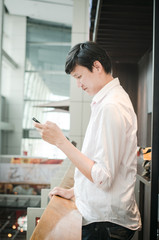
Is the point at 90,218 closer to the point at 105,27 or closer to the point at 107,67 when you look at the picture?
the point at 107,67

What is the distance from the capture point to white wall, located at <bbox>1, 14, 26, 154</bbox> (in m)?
6.71

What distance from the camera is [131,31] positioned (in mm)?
2523

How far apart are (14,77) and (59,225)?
20.3ft

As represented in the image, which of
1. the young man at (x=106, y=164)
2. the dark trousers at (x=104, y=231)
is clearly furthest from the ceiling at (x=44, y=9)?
the dark trousers at (x=104, y=231)

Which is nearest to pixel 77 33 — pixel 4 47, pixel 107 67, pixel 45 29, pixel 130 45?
pixel 45 29

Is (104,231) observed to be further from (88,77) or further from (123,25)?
(123,25)

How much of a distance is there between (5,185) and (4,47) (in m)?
3.17

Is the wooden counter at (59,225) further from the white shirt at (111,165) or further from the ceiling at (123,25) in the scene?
the ceiling at (123,25)

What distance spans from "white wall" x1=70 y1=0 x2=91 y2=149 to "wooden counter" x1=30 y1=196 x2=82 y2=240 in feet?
15.1

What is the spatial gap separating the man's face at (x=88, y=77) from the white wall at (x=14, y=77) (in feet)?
19.2

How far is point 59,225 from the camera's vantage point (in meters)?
0.89

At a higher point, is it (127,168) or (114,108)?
(114,108)

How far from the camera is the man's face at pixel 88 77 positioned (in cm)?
99

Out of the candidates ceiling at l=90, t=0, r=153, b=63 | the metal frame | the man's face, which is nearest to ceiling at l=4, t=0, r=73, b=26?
ceiling at l=90, t=0, r=153, b=63
